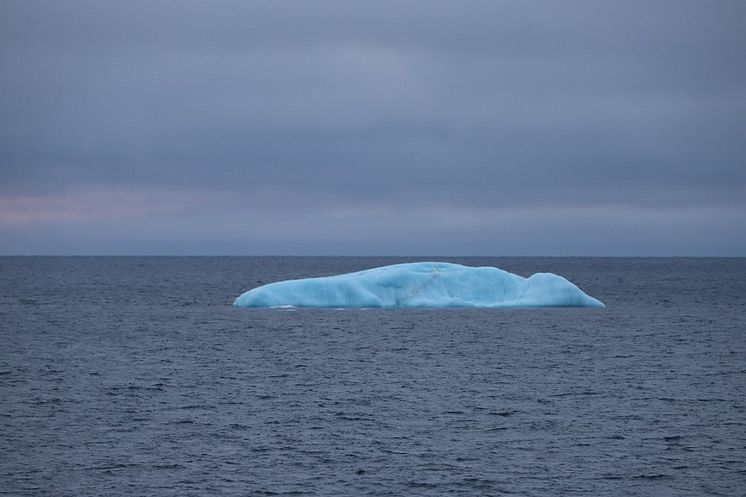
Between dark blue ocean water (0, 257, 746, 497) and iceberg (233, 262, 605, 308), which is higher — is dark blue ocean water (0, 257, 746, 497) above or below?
below

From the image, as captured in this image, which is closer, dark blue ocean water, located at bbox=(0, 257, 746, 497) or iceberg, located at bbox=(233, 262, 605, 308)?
dark blue ocean water, located at bbox=(0, 257, 746, 497)

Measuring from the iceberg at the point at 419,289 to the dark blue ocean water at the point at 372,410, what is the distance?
2.64 meters

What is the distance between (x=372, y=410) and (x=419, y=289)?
80.3 ft

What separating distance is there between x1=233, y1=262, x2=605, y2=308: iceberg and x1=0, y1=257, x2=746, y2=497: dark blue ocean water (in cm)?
264

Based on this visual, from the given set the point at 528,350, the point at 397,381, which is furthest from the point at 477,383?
the point at 528,350

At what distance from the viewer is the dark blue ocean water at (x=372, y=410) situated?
16.0 m

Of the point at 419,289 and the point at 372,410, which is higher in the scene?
the point at 419,289

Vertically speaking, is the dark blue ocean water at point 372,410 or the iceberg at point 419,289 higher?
the iceberg at point 419,289

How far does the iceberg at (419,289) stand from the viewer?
45500 millimetres

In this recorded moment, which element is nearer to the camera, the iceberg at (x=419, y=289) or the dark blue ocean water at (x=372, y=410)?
the dark blue ocean water at (x=372, y=410)

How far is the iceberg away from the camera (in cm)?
4550

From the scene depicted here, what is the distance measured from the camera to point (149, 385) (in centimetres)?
2586

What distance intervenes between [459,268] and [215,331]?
39.0 feet

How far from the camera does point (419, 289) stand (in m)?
46.3
